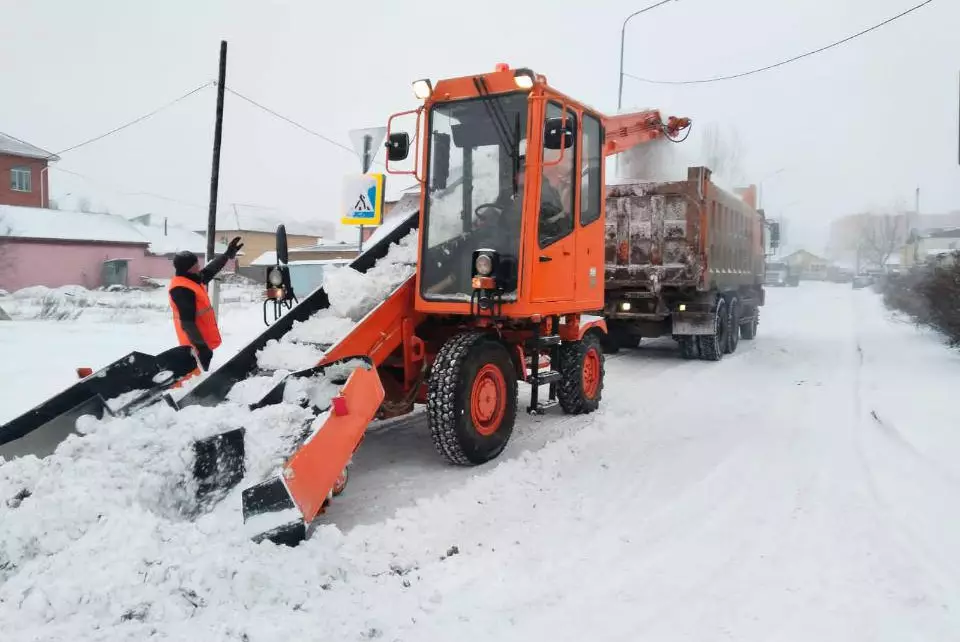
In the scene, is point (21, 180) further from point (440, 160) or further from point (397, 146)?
point (440, 160)

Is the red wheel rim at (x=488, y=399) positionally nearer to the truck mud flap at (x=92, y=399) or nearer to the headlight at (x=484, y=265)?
the headlight at (x=484, y=265)

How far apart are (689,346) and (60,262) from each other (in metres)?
32.1

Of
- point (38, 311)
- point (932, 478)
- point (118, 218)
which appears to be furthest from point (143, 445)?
point (118, 218)

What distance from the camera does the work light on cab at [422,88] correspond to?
5465 millimetres

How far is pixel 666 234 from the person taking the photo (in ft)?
34.5

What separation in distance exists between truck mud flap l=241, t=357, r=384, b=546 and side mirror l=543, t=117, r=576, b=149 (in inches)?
82.8

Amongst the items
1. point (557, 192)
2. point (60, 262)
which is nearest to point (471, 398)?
point (557, 192)

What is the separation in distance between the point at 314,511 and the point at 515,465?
195 centimetres

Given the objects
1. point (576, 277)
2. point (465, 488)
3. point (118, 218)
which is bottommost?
point (465, 488)

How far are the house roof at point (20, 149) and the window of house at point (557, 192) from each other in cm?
3882

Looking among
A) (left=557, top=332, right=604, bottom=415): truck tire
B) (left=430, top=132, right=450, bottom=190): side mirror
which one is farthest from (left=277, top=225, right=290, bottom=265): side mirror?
(left=557, top=332, right=604, bottom=415): truck tire

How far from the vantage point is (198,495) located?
3.50 metres

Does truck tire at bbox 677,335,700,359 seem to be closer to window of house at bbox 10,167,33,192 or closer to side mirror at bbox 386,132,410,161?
side mirror at bbox 386,132,410,161

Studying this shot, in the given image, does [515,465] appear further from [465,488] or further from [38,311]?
[38,311]
